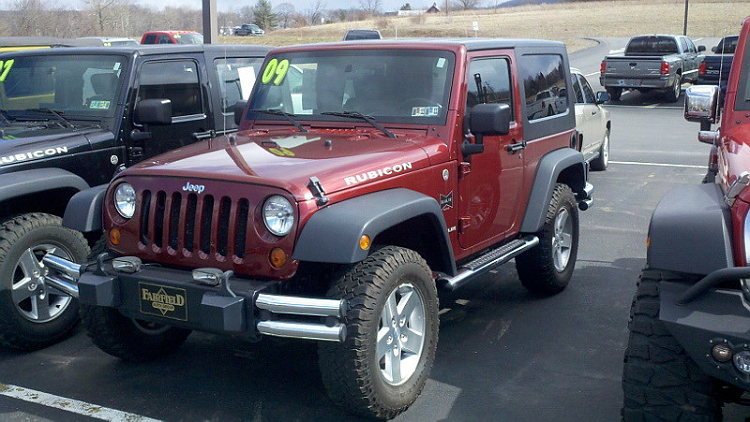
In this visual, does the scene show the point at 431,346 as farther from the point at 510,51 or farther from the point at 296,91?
the point at 510,51

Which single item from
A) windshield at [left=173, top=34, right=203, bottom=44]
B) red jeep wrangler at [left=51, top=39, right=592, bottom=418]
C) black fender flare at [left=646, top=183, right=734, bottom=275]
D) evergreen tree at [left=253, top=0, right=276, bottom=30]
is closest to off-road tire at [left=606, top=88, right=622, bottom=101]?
windshield at [left=173, top=34, right=203, bottom=44]

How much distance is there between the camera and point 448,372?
4840 millimetres

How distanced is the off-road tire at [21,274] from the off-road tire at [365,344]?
92.1 inches

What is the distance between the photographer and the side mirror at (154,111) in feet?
19.3

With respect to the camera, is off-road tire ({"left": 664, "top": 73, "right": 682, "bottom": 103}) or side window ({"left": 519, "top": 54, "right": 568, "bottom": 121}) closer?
side window ({"left": 519, "top": 54, "right": 568, "bottom": 121})

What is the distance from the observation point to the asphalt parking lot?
4340 millimetres

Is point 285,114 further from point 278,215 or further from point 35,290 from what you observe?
point 35,290

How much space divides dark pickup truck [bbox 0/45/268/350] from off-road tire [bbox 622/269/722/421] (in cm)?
293

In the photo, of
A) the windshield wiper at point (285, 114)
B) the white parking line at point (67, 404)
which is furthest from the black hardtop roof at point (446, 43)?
the white parking line at point (67, 404)

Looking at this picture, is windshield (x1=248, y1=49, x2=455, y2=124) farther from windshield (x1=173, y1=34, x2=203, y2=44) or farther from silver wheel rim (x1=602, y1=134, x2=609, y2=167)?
windshield (x1=173, y1=34, x2=203, y2=44)

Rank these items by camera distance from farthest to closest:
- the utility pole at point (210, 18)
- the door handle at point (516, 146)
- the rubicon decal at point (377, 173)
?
the utility pole at point (210, 18) → the door handle at point (516, 146) → the rubicon decal at point (377, 173)

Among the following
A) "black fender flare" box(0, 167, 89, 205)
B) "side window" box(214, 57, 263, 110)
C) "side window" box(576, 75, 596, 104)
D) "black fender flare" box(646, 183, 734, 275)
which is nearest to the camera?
"black fender flare" box(646, 183, 734, 275)

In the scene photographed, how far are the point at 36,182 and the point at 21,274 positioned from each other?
1.99 ft

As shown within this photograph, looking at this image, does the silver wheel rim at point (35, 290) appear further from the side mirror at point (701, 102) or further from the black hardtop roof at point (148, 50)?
the side mirror at point (701, 102)
